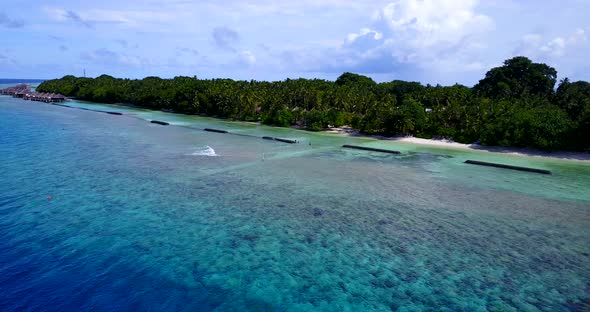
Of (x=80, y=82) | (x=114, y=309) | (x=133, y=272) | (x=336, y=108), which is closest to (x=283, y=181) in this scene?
(x=133, y=272)

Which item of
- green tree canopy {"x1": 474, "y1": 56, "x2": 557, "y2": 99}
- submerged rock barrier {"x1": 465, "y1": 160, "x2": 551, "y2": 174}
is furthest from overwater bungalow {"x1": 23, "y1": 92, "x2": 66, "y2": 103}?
submerged rock barrier {"x1": 465, "y1": 160, "x2": 551, "y2": 174}

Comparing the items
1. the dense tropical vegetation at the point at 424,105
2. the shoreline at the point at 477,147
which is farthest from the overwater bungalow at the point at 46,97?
the shoreline at the point at 477,147

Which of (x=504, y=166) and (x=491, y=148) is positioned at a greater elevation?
(x=491, y=148)

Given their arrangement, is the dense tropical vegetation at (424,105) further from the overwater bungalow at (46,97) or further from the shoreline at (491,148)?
the overwater bungalow at (46,97)

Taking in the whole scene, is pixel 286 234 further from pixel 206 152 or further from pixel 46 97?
pixel 46 97

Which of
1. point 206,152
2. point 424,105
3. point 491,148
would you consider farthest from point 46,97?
point 491,148

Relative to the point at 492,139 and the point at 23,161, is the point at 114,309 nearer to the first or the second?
the point at 23,161

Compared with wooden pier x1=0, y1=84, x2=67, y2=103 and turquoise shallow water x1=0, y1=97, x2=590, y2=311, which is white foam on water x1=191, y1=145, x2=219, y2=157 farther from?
wooden pier x1=0, y1=84, x2=67, y2=103

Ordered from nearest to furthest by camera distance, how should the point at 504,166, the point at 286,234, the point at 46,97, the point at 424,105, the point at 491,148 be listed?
the point at 286,234 → the point at 504,166 → the point at 491,148 → the point at 424,105 → the point at 46,97
